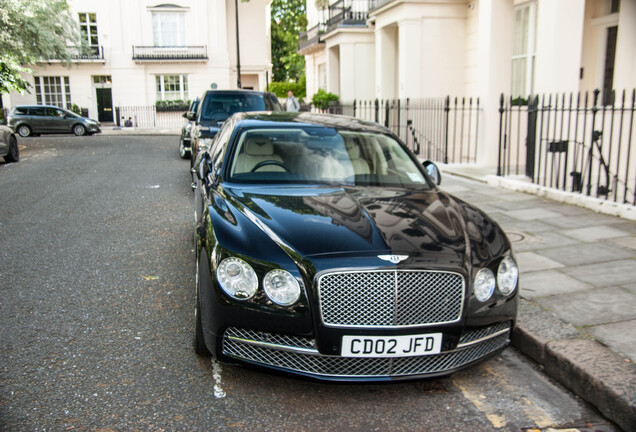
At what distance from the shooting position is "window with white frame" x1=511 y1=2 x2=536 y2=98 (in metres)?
12.1

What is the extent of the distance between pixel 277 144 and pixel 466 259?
2.05 meters

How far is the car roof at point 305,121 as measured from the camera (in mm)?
4938

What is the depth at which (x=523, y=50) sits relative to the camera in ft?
41.0

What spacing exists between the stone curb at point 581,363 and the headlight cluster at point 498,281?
1.88 ft

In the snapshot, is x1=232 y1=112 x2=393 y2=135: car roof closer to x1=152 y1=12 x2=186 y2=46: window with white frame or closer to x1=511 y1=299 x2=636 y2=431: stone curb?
x1=511 y1=299 x2=636 y2=431: stone curb

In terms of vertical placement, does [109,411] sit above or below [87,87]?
below

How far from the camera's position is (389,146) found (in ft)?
16.3

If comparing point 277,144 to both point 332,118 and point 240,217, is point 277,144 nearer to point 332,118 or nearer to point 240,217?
point 332,118

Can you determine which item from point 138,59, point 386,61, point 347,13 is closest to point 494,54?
point 386,61

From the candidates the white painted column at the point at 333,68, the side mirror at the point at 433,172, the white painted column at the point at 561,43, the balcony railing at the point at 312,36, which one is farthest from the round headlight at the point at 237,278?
the balcony railing at the point at 312,36

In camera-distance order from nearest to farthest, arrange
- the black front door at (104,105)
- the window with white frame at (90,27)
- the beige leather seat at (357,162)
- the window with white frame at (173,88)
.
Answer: the beige leather seat at (357,162), the window with white frame at (90,27), the window with white frame at (173,88), the black front door at (104,105)

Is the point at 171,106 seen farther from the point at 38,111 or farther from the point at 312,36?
the point at 312,36

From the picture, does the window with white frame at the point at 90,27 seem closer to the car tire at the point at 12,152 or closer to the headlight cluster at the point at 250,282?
the car tire at the point at 12,152

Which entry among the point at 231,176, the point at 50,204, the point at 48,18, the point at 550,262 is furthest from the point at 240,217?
the point at 48,18
